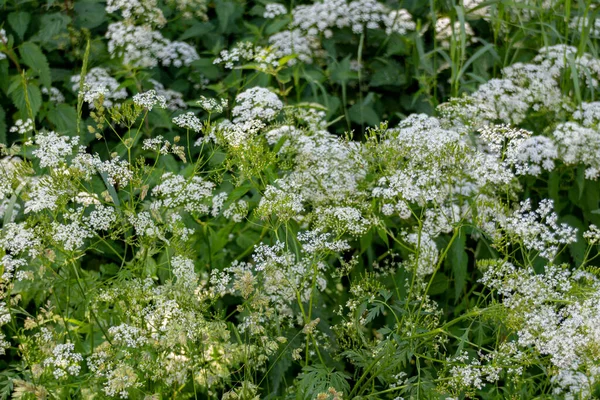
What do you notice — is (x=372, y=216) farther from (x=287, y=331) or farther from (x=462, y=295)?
(x=462, y=295)

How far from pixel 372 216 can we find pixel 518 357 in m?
1.06

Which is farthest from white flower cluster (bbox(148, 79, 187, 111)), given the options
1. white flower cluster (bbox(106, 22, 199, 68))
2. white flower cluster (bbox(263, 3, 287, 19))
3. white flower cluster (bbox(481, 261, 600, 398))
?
white flower cluster (bbox(481, 261, 600, 398))

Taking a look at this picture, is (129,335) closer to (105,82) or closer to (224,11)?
(105,82)

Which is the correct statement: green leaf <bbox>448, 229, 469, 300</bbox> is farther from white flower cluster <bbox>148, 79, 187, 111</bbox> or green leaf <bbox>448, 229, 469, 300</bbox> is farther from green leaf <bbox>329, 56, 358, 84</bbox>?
white flower cluster <bbox>148, 79, 187, 111</bbox>

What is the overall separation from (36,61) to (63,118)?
385 mm

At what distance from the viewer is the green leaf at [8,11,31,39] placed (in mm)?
4949

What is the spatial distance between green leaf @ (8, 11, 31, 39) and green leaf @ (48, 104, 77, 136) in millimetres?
562

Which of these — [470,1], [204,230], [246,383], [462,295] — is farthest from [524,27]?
[246,383]

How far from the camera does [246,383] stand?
283 centimetres

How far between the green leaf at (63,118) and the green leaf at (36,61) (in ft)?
0.53

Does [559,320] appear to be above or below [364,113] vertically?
above

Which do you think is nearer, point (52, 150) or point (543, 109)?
point (52, 150)

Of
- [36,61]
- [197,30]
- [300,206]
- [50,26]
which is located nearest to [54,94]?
[36,61]

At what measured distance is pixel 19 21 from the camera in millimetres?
4992
